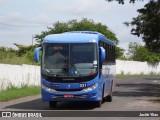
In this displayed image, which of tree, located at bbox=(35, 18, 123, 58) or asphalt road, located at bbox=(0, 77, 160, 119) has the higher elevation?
tree, located at bbox=(35, 18, 123, 58)

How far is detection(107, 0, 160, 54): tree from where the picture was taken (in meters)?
36.6

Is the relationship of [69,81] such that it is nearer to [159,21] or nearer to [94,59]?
[94,59]

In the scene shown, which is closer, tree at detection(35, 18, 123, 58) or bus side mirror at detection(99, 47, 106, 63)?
bus side mirror at detection(99, 47, 106, 63)

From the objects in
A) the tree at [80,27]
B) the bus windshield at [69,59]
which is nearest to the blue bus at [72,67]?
the bus windshield at [69,59]

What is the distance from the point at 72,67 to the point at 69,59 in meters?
0.38

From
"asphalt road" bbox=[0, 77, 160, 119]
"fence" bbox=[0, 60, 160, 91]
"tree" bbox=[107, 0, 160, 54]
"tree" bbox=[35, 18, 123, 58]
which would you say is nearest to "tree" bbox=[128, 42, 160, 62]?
"tree" bbox=[35, 18, 123, 58]

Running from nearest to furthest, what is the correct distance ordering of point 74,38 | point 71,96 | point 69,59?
point 71,96
point 69,59
point 74,38

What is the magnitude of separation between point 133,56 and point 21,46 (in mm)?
39962

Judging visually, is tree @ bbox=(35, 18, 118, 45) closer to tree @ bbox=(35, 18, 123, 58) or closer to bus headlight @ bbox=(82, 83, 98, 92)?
tree @ bbox=(35, 18, 123, 58)

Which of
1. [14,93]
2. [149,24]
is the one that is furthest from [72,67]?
[149,24]

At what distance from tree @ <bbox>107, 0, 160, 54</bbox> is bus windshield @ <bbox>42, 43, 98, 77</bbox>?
460 inches

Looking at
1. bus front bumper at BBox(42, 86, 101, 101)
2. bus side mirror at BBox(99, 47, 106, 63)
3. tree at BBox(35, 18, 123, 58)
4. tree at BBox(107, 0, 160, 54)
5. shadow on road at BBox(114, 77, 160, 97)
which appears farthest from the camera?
tree at BBox(35, 18, 123, 58)

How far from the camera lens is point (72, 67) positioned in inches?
814

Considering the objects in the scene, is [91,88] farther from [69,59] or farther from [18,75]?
[18,75]
